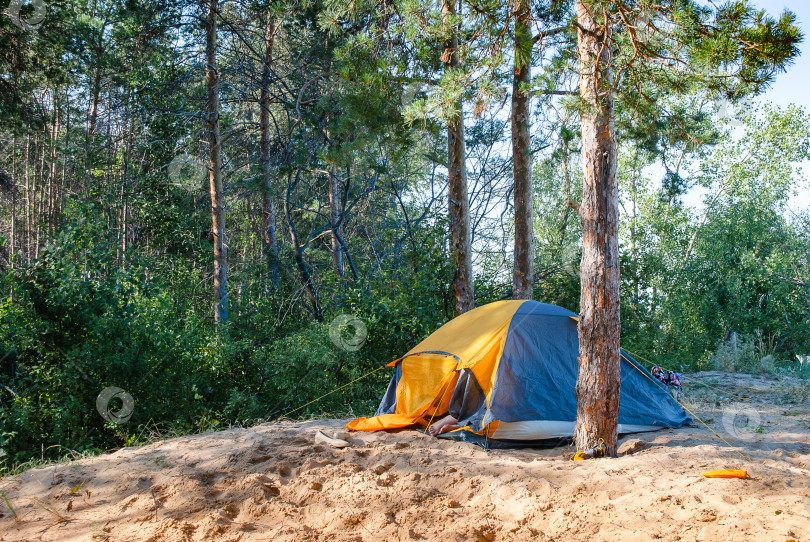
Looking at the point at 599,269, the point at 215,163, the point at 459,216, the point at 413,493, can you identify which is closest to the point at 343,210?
the point at 215,163

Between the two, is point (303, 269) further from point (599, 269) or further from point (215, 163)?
point (599, 269)

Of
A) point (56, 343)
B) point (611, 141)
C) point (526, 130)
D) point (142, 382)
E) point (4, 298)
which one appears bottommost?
point (142, 382)

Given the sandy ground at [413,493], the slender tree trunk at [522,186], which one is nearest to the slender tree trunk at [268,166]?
the slender tree trunk at [522,186]

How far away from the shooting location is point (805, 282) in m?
16.9

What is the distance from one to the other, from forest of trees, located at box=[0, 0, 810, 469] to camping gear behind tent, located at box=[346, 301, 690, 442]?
0.87m

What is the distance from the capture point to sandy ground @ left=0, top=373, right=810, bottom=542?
3270 millimetres

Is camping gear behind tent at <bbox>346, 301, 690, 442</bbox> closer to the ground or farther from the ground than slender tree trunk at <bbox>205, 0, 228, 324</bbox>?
closer to the ground

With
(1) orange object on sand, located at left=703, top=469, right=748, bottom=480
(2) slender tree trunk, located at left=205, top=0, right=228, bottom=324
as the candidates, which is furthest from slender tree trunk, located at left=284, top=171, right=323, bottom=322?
(1) orange object on sand, located at left=703, top=469, right=748, bottom=480

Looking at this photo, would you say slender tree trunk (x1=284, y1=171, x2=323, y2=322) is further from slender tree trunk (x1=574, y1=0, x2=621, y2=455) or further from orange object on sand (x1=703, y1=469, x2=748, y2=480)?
orange object on sand (x1=703, y1=469, x2=748, y2=480)

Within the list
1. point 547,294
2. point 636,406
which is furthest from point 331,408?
point 547,294

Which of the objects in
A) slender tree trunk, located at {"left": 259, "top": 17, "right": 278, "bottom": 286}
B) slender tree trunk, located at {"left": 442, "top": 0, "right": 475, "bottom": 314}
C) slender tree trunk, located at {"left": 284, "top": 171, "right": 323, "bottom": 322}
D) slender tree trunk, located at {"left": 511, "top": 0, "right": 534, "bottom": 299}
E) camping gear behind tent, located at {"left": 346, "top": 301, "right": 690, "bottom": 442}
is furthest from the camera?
slender tree trunk, located at {"left": 259, "top": 17, "right": 278, "bottom": 286}

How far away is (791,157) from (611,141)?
19.4 metres

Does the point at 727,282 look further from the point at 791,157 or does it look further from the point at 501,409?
the point at 501,409

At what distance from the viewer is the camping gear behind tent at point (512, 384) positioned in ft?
18.6
